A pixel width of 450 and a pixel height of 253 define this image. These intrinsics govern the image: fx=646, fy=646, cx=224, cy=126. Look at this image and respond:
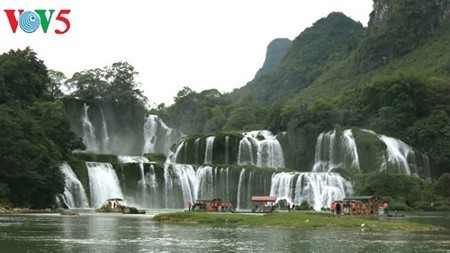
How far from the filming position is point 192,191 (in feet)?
224

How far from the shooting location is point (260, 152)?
81.1 metres

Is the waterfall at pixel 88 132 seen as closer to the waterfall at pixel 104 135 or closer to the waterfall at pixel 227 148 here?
the waterfall at pixel 104 135

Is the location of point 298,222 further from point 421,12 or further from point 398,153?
point 421,12

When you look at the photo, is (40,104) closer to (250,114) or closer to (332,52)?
(250,114)

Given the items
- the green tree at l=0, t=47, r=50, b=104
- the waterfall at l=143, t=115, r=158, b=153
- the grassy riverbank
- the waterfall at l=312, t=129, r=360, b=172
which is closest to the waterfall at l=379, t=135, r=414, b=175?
the waterfall at l=312, t=129, r=360, b=172

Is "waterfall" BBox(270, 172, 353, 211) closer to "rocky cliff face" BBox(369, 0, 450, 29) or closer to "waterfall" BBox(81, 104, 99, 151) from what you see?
"waterfall" BBox(81, 104, 99, 151)

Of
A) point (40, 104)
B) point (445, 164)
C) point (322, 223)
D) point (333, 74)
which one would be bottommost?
→ point (322, 223)

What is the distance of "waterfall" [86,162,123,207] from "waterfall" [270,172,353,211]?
1623 cm

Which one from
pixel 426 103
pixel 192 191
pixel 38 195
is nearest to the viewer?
pixel 38 195

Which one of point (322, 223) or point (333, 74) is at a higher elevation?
point (333, 74)

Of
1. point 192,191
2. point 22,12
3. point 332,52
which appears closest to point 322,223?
A: point 22,12

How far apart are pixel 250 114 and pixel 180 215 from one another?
7835 centimetres

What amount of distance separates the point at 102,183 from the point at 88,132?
32917mm

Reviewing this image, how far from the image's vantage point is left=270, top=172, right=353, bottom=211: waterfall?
65812mm
